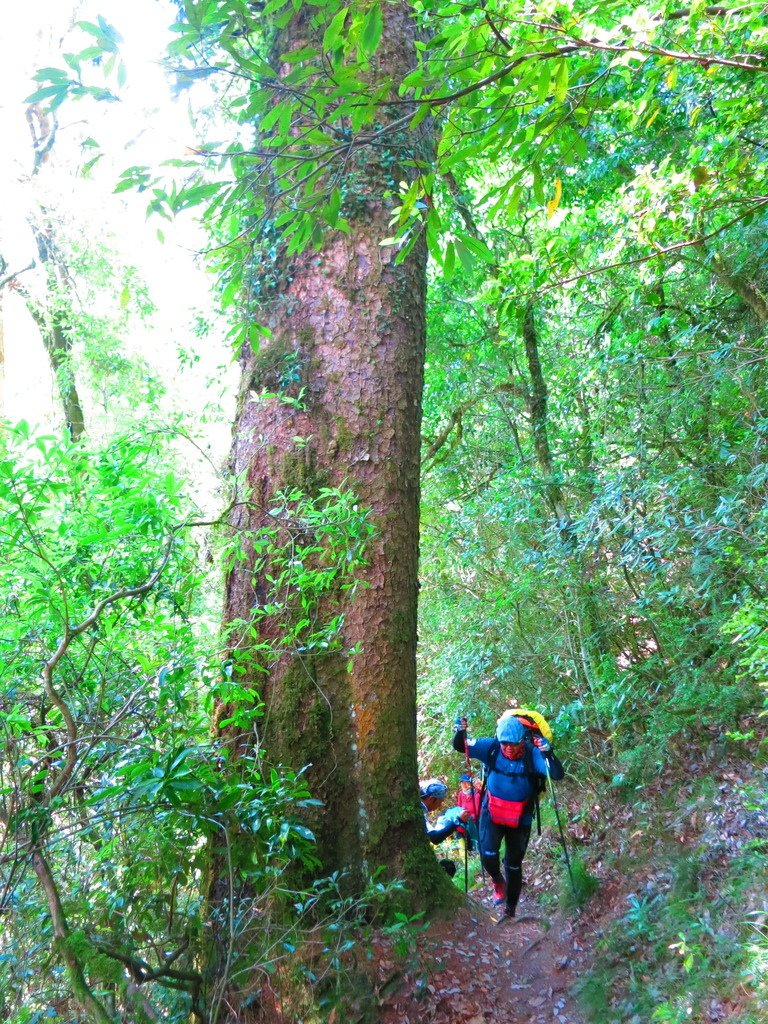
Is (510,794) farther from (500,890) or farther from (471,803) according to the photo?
(471,803)

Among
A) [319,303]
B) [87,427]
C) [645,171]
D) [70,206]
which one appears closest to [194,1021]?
[319,303]

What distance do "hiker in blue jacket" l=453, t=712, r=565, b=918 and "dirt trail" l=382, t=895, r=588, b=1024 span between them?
680mm

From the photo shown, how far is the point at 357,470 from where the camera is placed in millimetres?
4852

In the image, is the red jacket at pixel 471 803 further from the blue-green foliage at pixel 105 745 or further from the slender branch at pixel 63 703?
the slender branch at pixel 63 703

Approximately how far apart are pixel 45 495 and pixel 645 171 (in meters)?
3.80

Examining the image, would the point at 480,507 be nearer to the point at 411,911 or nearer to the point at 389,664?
the point at 389,664

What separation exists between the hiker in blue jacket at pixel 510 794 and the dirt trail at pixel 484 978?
2.23 ft

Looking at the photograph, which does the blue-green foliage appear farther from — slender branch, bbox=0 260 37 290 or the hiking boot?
slender branch, bbox=0 260 37 290

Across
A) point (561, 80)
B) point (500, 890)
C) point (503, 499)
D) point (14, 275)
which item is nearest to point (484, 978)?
point (500, 890)

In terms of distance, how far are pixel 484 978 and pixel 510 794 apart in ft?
6.37

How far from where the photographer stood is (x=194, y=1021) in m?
3.27

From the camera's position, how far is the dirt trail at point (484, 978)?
399cm

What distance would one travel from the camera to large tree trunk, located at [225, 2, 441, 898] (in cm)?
444

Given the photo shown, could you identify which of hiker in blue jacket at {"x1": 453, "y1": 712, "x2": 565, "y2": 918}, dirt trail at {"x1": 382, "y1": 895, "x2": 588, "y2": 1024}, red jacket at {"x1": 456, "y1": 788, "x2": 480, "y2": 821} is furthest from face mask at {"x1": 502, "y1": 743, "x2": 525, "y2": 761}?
dirt trail at {"x1": 382, "y1": 895, "x2": 588, "y2": 1024}
